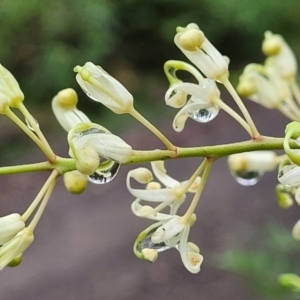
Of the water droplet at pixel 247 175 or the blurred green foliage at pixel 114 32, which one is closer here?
the water droplet at pixel 247 175

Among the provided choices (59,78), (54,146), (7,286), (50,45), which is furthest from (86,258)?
(50,45)

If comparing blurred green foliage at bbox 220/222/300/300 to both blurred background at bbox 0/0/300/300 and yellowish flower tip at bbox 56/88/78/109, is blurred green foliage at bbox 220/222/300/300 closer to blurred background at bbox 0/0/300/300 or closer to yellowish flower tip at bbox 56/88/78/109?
blurred background at bbox 0/0/300/300

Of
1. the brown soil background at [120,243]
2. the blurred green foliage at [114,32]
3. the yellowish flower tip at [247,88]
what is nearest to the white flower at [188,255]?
the yellowish flower tip at [247,88]

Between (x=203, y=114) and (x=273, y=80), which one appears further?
(x=273, y=80)

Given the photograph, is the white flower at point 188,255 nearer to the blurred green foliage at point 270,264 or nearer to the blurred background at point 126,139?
the blurred green foliage at point 270,264

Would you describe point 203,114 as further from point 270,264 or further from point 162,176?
point 270,264

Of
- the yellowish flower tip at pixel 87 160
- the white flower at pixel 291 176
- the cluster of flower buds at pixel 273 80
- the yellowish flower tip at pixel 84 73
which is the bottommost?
the cluster of flower buds at pixel 273 80

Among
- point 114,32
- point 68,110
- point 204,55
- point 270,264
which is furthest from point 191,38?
point 114,32

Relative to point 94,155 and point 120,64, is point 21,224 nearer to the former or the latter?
point 94,155
